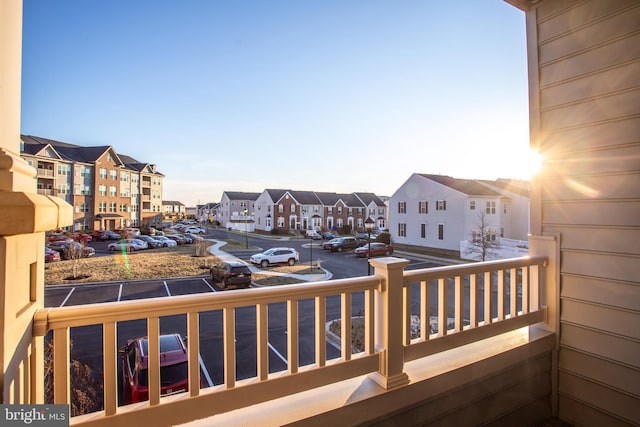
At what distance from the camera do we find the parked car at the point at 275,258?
9.95m

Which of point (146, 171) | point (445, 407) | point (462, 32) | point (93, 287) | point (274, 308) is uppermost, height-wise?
point (462, 32)

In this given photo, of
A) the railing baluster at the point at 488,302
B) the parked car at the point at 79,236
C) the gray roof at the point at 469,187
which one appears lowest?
the railing baluster at the point at 488,302

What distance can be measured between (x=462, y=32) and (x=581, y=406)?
10.2 ft

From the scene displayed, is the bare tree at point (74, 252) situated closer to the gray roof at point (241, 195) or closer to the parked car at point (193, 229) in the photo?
the parked car at point (193, 229)

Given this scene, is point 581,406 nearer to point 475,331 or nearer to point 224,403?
point 475,331

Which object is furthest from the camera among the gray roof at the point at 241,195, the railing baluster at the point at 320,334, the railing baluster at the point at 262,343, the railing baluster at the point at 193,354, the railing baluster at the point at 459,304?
the gray roof at the point at 241,195

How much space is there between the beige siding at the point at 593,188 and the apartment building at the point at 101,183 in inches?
134

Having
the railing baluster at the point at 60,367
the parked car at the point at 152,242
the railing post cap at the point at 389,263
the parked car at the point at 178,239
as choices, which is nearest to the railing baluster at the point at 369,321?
the railing post cap at the point at 389,263

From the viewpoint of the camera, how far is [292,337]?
133 centimetres

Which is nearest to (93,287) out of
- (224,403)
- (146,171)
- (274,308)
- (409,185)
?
(274,308)

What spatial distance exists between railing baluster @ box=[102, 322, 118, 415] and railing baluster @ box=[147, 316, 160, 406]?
10cm

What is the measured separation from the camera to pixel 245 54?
3.46 metres

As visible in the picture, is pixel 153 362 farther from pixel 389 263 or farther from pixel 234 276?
pixel 234 276

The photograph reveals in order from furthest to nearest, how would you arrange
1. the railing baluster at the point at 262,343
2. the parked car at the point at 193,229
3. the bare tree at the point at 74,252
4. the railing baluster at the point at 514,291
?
the parked car at the point at 193,229, the bare tree at the point at 74,252, the railing baluster at the point at 514,291, the railing baluster at the point at 262,343
